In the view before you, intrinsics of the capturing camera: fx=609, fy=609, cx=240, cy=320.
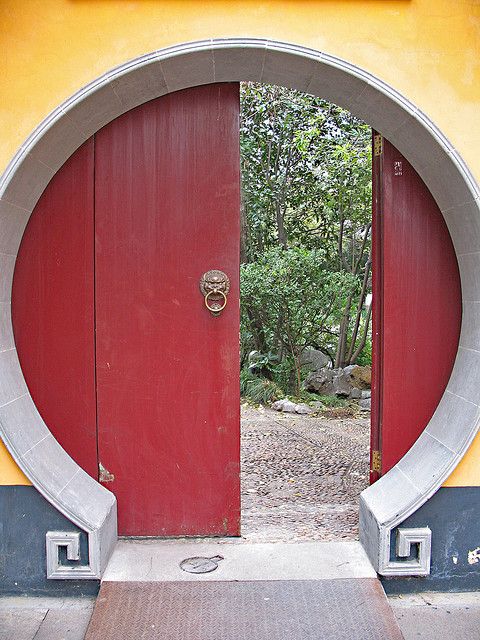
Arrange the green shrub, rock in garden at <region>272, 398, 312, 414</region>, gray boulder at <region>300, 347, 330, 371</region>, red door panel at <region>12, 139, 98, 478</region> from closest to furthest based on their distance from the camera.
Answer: red door panel at <region>12, 139, 98, 478</region> → rock in garden at <region>272, 398, 312, 414</region> → the green shrub → gray boulder at <region>300, 347, 330, 371</region>

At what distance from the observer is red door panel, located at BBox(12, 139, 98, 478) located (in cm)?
323

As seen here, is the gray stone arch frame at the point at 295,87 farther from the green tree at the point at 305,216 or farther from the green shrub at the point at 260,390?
the green shrub at the point at 260,390

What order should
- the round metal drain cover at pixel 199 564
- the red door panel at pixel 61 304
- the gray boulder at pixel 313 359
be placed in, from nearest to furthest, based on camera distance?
the round metal drain cover at pixel 199 564 < the red door panel at pixel 61 304 < the gray boulder at pixel 313 359

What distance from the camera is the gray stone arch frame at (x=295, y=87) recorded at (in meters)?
2.85

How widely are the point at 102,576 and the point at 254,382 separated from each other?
18.3 feet

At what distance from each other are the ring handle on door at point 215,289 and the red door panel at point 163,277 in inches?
1.3

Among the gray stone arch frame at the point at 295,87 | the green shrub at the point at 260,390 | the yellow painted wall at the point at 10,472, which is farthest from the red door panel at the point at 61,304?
the green shrub at the point at 260,390

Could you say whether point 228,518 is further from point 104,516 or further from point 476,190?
point 476,190

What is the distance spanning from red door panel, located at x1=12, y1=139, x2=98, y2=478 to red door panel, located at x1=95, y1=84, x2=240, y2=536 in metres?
0.07

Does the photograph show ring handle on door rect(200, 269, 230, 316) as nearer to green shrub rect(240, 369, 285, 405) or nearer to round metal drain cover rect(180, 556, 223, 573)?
round metal drain cover rect(180, 556, 223, 573)

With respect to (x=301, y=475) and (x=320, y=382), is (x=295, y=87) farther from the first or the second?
(x=320, y=382)

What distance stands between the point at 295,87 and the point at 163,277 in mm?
1212

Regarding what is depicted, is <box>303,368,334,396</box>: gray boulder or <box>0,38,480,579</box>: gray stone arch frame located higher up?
<box>0,38,480,579</box>: gray stone arch frame

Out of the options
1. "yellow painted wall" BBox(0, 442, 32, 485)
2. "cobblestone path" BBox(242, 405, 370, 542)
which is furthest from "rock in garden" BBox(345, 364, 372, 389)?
"yellow painted wall" BBox(0, 442, 32, 485)
